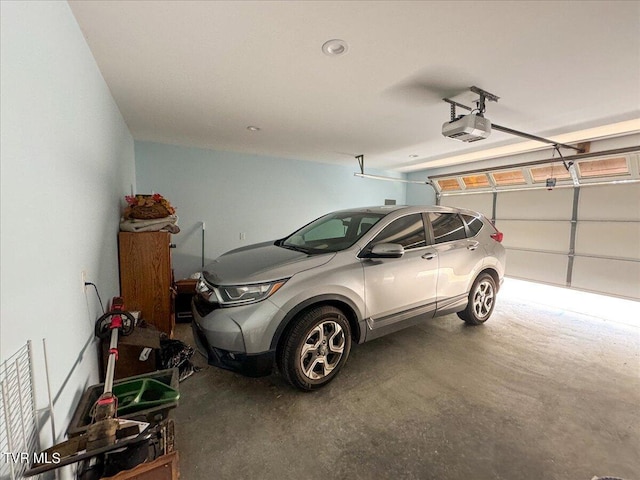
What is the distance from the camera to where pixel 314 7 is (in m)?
1.49

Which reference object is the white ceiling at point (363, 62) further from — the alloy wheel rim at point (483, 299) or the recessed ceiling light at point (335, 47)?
the alloy wheel rim at point (483, 299)

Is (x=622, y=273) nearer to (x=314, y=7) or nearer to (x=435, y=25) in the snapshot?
(x=435, y=25)

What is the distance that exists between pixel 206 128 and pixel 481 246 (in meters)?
3.81

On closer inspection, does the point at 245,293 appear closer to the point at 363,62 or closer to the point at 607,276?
the point at 363,62

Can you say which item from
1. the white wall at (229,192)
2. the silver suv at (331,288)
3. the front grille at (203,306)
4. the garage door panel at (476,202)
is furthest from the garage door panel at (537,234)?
the front grille at (203,306)

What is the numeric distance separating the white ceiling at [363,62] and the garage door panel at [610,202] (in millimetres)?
1170

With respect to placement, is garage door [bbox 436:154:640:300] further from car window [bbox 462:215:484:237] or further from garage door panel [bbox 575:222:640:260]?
car window [bbox 462:215:484:237]

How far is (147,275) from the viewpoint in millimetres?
2701

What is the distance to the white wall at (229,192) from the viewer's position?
176 inches

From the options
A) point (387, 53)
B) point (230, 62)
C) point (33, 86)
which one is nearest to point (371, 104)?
point (387, 53)

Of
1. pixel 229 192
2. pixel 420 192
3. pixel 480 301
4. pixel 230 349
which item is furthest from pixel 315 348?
pixel 420 192

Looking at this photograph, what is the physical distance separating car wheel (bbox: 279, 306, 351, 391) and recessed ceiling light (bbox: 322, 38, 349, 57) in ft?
6.15

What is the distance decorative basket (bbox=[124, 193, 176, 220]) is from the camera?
9.07 feet

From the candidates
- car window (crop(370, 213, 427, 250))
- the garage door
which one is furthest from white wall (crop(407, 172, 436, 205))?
car window (crop(370, 213, 427, 250))
